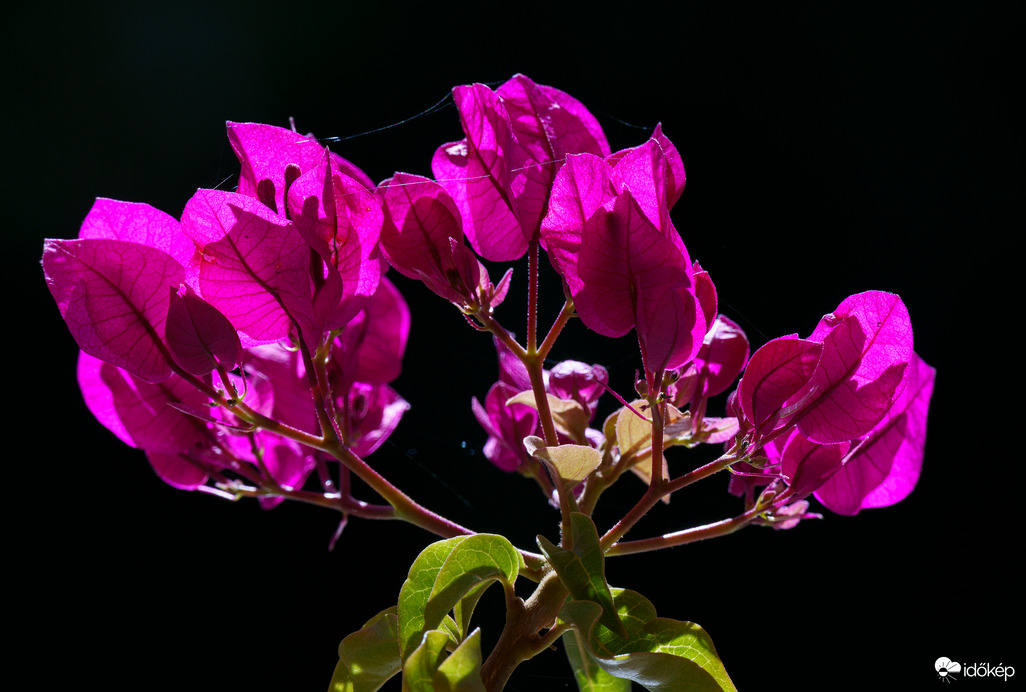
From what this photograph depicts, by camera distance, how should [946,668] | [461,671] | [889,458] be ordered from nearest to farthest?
[461,671]
[889,458]
[946,668]

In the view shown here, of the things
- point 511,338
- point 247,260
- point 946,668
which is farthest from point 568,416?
point 946,668

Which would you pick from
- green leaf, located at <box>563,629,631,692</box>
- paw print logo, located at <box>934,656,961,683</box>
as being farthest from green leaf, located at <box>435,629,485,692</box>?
paw print logo, located at <box>934,656,961,683</box>

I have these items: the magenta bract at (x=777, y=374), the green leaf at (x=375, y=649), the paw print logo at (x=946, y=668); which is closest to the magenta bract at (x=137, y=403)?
the green leaf at (x=375, y=649)

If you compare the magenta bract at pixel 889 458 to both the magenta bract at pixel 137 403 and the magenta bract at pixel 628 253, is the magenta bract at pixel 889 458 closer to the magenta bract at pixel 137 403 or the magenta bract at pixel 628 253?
the magenta bract at pixel 628 253

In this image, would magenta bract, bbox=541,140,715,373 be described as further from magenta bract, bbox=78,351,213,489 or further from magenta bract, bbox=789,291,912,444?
magenta bract, bbox=78,351,213,489

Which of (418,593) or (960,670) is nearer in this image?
(418,593)

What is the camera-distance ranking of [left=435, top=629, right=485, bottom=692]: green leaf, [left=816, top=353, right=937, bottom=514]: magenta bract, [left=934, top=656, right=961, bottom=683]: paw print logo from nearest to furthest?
[left=435, top=629, right=485, bottom=692]: green leaf
[left=816, top=353, right=937, bottom=514]: magenta bract
[left=934, top=656, right=961, bottom=683]: paw print logo

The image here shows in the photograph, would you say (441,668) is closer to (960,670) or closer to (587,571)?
(587,571)
